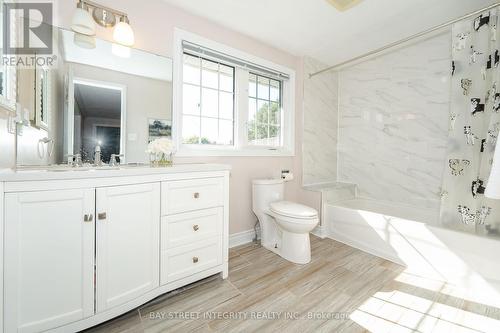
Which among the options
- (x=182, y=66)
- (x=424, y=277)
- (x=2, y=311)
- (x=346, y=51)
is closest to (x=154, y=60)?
(x=182, y=66)

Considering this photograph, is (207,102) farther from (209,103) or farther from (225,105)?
(225,105)

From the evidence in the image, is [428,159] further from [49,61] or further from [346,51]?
[49,61]

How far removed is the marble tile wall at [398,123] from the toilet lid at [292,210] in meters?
1.53

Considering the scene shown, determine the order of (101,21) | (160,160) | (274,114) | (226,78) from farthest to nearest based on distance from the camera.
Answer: (274,114) < (226,78) < (160,160) < (101,21)

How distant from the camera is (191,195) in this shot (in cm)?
153

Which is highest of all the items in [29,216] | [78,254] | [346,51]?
[346,51]

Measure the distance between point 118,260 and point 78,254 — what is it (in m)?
0.20

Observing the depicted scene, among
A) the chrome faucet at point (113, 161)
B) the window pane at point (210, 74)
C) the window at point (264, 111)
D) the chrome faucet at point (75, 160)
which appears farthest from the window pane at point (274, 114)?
the chrome faucet at point (75, 160)

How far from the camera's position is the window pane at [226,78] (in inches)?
93.4

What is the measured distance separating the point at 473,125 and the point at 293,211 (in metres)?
1.68

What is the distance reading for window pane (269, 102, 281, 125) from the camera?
2.81m

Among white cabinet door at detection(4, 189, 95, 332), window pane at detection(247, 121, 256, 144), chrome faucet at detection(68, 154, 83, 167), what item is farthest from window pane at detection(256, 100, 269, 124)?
white cabinet door at detection(4, 189, 95, 332)

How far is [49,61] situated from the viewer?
4.61 ft

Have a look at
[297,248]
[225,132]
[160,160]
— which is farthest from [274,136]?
[160,160]
